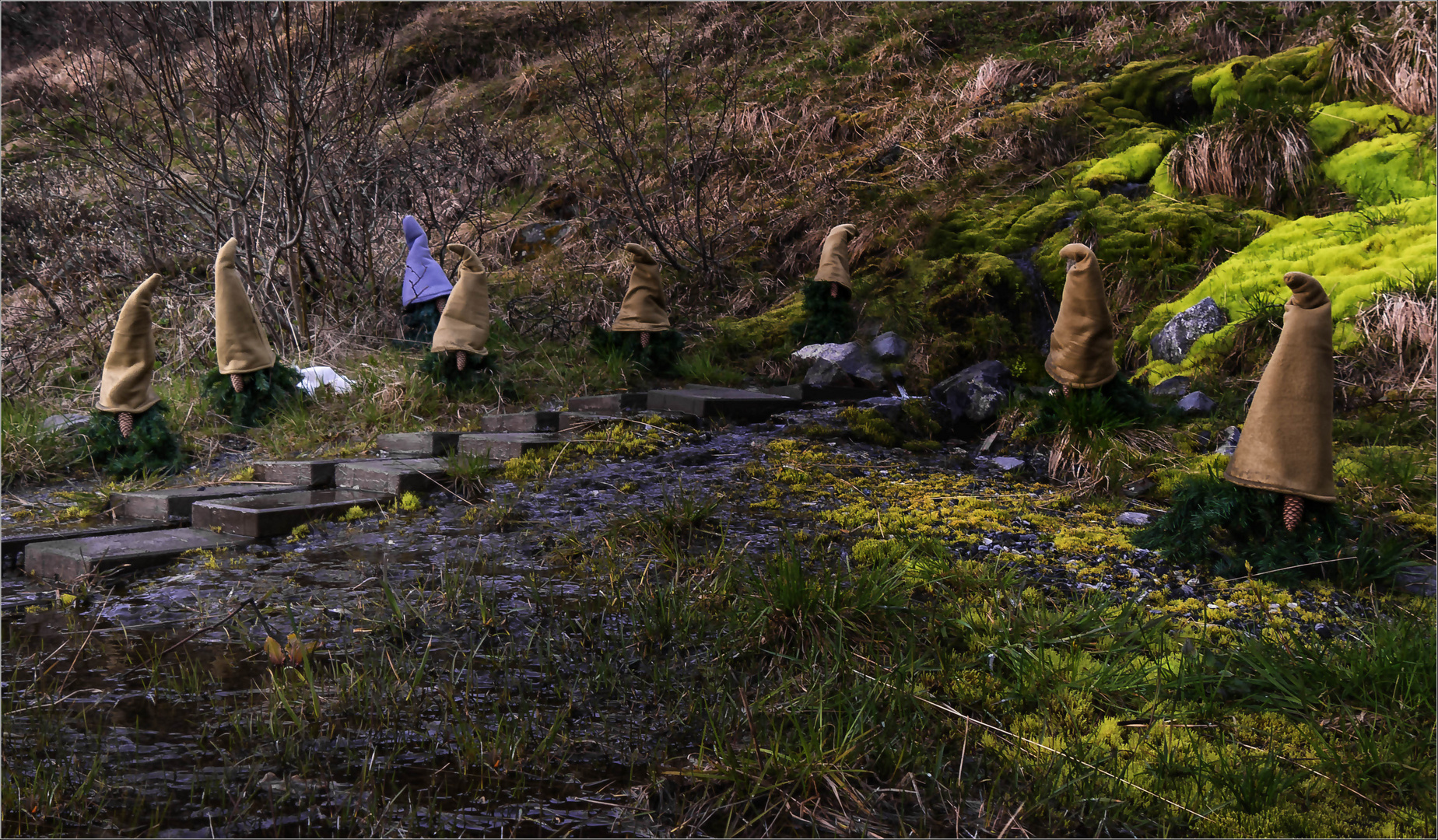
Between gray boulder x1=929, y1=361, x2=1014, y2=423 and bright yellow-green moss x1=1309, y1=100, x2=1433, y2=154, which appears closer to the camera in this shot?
gray boulder x1=929, y1=361, x2=1014, y2=423

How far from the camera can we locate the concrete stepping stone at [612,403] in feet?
20.7

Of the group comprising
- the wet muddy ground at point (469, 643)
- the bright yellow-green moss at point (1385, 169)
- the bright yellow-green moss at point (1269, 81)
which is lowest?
the wet muddy ground at point (469, 643)

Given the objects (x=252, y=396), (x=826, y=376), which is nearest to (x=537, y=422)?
(x=252, y=396)

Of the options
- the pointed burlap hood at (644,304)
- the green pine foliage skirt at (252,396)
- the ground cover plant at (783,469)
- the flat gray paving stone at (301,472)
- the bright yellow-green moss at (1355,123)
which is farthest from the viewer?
the pointed burlap hood at (644,304)

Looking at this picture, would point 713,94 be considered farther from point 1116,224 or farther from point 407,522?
point 407,522

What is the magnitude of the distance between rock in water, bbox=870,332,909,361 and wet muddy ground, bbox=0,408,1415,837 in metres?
2.05

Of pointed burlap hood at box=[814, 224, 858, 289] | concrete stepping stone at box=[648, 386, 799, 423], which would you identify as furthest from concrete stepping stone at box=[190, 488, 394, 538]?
pointed burlap hood at box=[814, 224, 858, 289]

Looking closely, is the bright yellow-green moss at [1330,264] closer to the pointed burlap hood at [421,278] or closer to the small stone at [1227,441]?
the small stone at [1227,441]

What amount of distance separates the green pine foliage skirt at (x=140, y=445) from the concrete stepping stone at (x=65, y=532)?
0.87 meters

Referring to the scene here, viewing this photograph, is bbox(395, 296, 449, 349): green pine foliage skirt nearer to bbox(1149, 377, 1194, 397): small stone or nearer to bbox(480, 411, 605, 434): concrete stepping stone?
bbox(480, 411, 605, 434): concrete stepping stone

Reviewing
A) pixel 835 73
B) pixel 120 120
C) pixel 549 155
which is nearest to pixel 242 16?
pixel 120 120

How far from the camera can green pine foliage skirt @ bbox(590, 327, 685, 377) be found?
7.09m

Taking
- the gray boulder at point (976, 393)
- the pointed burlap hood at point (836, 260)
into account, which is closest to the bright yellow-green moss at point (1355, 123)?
the gray boulder at point (976, 393)

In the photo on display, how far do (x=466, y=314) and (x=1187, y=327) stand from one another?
198 inches
